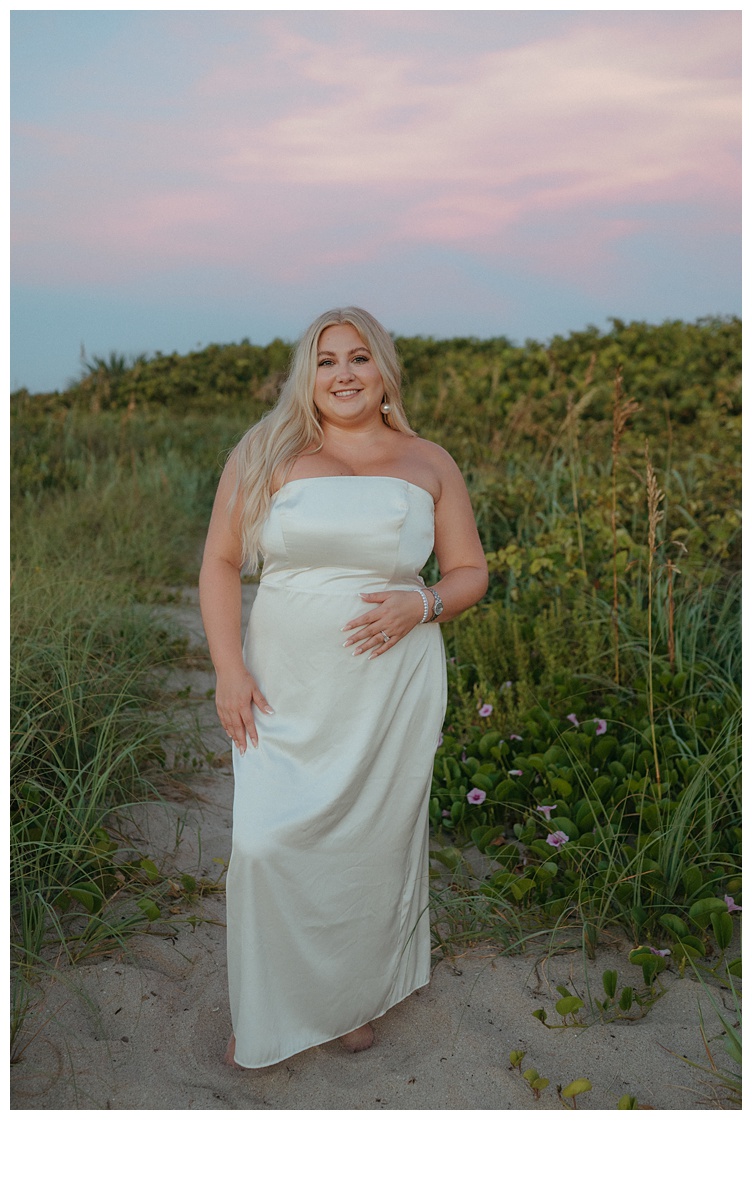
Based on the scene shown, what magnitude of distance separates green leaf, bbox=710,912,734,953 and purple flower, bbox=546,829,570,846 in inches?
22.5

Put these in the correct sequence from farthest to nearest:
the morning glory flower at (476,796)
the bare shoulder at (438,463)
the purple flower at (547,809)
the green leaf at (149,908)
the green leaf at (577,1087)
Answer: the morning glory flower at (476,796)
the purple flower at (547,809)
the green leaf at (149,908)
the bare shoulder at (438,463)
the green leaf at (577,1087)

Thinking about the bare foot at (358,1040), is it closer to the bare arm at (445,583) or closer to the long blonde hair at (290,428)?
the bare arm at (445,583)

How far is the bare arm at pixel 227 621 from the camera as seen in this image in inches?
104

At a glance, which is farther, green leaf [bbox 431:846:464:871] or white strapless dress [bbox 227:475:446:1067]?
green leaf [bbox 431:846:464:871]

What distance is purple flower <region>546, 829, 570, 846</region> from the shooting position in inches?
134

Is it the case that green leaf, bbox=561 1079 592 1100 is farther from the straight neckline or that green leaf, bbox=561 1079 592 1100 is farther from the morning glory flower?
the straight neckline

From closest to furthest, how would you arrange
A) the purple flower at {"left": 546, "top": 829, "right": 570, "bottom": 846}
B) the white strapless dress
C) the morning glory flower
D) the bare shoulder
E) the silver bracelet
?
the white strapless dress < the silver bracelet < the bare shoulder < the purple flower at {"left": 546, "top": 829, "right": 570, "bottom": 846} < the morning glory flower

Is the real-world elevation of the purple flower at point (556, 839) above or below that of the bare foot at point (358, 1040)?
above

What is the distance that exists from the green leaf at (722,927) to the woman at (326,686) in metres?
0.97

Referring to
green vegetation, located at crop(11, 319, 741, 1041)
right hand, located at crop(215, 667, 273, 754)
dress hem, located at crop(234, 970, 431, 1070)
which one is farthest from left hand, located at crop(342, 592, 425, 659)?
dress hem, located at crop(234, 970, 431, 1070)

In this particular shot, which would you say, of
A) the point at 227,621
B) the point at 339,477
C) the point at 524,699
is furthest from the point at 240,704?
the point at 524,699

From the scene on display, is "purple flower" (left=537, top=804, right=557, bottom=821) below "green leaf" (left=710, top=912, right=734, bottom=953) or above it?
above

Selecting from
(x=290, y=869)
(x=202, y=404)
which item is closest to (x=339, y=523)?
(x=290, y=869)

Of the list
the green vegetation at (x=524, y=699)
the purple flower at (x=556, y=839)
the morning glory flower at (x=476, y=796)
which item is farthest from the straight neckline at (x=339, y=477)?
the morning glory flower at (x=476, y=796)
